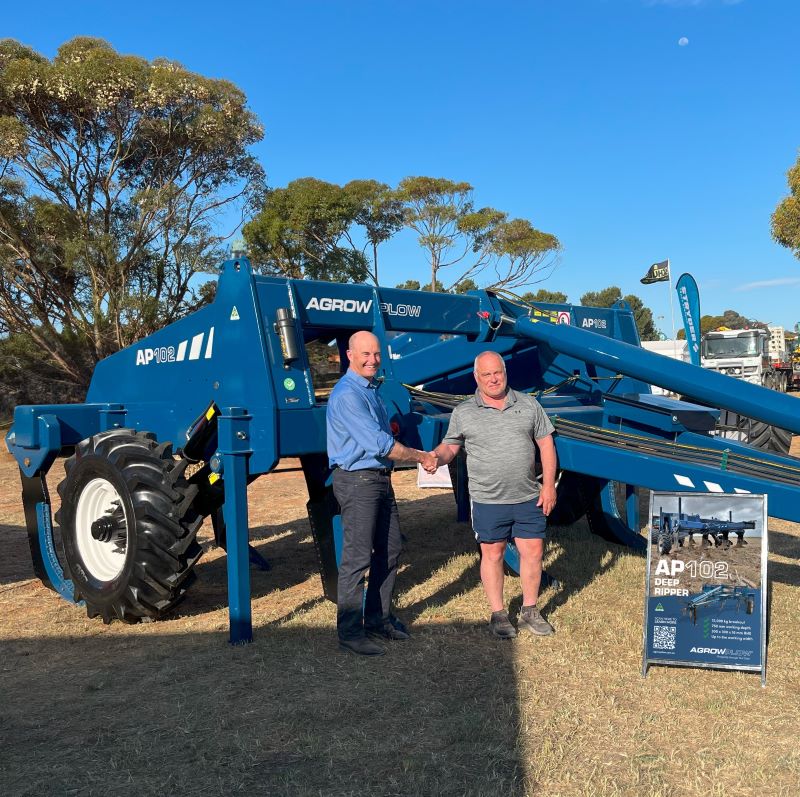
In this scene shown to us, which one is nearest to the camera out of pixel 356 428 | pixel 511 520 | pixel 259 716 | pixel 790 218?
pixel 259 716

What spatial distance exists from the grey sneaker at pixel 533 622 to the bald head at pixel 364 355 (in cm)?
164

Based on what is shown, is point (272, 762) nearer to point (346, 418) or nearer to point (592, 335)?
point (346, 418)

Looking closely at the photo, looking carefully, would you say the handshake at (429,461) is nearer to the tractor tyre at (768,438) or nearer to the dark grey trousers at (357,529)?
the dark grey trousers at (357,529)

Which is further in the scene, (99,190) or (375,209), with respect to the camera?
(375,209)

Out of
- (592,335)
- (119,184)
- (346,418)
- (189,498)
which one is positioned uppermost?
(119,184)

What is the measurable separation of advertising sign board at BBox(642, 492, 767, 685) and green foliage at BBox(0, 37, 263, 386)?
17.5 meters

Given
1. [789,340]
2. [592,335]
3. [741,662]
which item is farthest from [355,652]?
[789,340]

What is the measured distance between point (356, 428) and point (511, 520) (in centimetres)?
104

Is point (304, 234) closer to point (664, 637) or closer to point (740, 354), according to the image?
point (740, 354)

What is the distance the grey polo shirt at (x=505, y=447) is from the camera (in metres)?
4.39

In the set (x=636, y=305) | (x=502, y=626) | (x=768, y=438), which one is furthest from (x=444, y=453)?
(x=636, y=305)

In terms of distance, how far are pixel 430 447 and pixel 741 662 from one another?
6.60 ft

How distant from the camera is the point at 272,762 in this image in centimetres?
310

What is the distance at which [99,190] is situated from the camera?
20.3 metres
